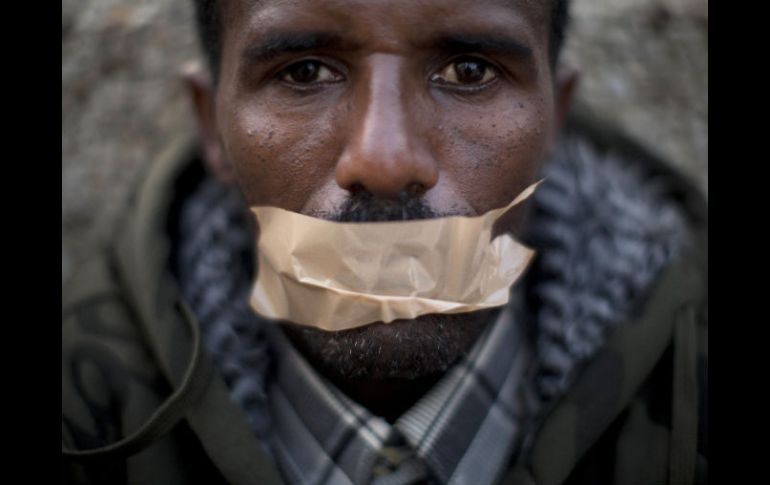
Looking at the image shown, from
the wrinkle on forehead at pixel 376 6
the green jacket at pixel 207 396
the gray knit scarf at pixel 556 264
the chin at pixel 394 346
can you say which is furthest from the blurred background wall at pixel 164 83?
the chin at pixel 394 346

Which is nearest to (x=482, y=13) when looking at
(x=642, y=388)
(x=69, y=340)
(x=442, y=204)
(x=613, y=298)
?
(x=442, y=204)

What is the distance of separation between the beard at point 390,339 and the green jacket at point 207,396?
0.96 ft

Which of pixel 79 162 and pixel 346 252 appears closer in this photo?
pixel 346 252

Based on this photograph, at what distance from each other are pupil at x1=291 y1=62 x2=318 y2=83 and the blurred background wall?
1.39 m

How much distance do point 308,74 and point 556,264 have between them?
2.60 ft

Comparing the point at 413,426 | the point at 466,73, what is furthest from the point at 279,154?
the point at 413,426

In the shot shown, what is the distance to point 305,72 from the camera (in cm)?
157

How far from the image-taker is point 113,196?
2.84 metres

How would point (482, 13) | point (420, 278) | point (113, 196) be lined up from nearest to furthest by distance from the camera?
point (420, 278)
point (482, 13)
point (113, 196)

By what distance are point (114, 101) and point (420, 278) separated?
1.97 metres

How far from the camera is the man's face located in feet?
4.70

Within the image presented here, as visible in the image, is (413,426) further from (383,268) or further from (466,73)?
(466,73)

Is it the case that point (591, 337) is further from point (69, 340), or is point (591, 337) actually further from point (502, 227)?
point (69, 340)

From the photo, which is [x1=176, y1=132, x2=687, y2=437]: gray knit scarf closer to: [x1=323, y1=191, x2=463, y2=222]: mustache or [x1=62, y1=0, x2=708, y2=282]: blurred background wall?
[x1=323, y1=191, x2=463, y2=222]: mustache
